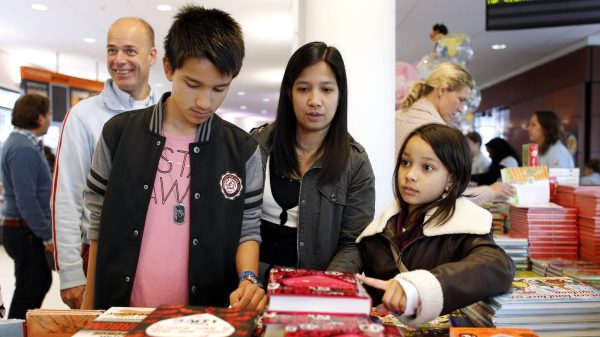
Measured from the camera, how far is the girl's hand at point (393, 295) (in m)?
1.00

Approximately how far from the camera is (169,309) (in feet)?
2.94

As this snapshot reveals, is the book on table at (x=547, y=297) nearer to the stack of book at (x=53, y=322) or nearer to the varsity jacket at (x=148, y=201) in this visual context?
the varsity jacket at (x=148, y=201)

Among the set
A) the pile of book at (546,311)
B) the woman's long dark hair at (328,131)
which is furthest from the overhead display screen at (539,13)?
the pile of book at (546,311)

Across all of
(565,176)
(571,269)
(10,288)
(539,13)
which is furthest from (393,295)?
(10,288)

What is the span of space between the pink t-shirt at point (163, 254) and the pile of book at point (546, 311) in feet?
2.49

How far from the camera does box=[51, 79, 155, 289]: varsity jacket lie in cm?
180

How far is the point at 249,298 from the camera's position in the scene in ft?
3.71

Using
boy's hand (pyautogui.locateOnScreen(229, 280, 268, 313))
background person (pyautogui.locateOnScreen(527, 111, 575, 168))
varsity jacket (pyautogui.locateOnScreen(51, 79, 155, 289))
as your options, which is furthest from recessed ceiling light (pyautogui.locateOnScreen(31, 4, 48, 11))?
boy's hand (pyautogui.locateOnScreen(229, 280, 268, 313))

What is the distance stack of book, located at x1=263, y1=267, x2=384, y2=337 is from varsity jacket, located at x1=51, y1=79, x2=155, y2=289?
1.21 m

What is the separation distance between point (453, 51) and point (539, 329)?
14.3ft

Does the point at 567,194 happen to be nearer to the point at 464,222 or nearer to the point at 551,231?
the point at 551,231

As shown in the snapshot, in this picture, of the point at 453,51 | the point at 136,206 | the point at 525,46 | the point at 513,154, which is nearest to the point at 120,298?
→ the point at 136,206

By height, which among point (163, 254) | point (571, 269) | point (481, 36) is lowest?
point (571, 269)

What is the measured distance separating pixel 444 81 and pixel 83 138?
1.78 meters
